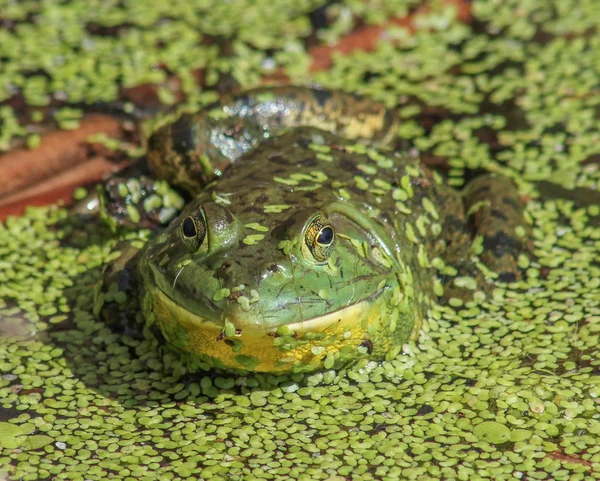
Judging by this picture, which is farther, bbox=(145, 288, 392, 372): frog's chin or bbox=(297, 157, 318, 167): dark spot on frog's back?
bbox=(297, 157, 318, 167): dark spot on frog's back

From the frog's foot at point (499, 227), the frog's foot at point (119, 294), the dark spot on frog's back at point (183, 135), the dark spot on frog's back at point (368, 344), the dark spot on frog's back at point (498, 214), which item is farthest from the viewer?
the dark spot on frog's back at point (183, 135)

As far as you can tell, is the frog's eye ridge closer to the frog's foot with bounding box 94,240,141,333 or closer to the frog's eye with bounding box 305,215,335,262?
the frog's eye with bounding box 305,215,335,262

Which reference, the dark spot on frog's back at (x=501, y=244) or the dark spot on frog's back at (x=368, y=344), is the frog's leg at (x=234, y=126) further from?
the dark spot on frog's back at (x=368, y=344)

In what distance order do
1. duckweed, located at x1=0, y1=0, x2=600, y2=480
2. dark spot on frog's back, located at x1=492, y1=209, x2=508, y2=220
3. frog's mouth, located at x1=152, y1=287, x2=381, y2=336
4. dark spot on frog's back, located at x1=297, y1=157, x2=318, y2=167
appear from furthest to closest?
dark spot on frog's back, located at x1=492, y1=209, x2=508, y2=220 < dark spot on frog's back, located at x1=297, y1=157, x2=318, y2=167 < duckweed, located at x1=0, y1=0, x2=600, y2=480 < frog's mouth, located at x1=152, y1=287, x2=381, y2=336

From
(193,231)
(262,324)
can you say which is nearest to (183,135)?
(193,231)

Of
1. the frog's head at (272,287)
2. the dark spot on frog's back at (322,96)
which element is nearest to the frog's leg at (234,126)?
the dark spot on frog's back at (322,96)

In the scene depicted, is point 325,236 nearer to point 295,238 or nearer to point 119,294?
point 295,238

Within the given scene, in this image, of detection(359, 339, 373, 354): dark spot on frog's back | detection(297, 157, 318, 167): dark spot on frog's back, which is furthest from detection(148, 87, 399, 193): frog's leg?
detection(359, 339, 373, 354): dark spot on frog's back

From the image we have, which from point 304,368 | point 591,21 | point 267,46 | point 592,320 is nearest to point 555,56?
point 591,21
